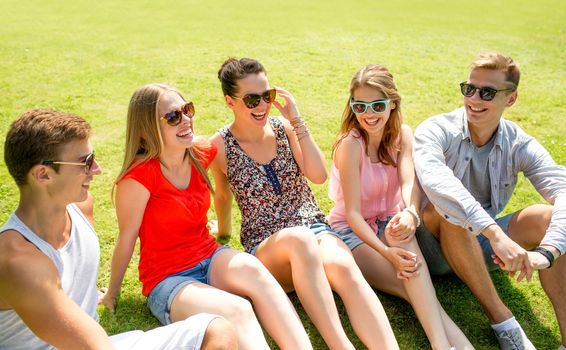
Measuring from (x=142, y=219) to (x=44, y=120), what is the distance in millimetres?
1413

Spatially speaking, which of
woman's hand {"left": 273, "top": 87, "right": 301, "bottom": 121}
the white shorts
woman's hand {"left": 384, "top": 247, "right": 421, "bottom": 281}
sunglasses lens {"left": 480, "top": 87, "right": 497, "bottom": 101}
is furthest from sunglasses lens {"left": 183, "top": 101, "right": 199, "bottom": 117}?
sunglasses lens {"left": 480, "top": 87, "right": 497, "bottom": 101}

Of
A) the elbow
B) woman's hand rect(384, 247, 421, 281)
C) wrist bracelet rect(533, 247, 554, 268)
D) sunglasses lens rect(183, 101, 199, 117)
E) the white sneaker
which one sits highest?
sunglasses lens rect(183, 101, 199, 117)

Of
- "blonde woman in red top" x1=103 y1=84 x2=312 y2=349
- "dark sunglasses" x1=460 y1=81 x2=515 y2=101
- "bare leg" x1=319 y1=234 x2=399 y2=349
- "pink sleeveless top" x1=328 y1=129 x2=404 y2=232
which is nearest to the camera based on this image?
"bare leg" x1=319 y1=234 x2=399 y2=349

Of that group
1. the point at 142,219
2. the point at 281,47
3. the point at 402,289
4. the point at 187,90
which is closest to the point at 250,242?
the point at 142,219

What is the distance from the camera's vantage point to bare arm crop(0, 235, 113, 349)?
2.83 m

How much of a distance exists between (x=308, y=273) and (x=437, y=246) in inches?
52.2

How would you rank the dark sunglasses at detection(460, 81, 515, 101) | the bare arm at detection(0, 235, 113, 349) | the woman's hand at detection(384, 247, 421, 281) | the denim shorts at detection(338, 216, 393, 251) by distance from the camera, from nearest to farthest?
the bare arm at detection(0, 235, 113, 349), the woman's hand at detection(384, 247, 421, 281), the dark sunglasses at detection(460, 81, 515, 101), the denim shorts at detection(338, 216, 393, 251)

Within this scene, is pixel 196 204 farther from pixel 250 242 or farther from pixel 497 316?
pixel 497 316

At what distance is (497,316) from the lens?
4.44 meters

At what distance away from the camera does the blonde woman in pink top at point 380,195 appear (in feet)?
14.5

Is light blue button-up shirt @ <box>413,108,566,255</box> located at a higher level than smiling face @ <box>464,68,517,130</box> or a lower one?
lower

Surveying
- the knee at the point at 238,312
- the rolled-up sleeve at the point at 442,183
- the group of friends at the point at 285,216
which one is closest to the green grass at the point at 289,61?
the group of friends at the point at 285,216

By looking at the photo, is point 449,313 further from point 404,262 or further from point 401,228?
point 401,228

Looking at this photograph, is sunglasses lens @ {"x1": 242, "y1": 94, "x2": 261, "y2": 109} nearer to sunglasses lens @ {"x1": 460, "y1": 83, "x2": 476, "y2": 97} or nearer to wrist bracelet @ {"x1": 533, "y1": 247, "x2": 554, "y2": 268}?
sunglasses lens @ {"x1": 460, "y1": 83, "x2": 476, "y2": 97}
